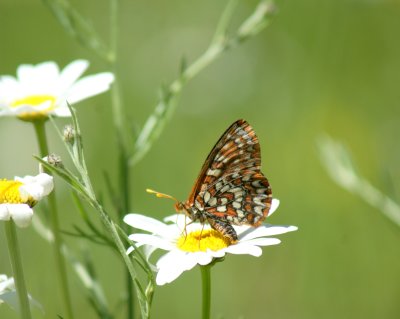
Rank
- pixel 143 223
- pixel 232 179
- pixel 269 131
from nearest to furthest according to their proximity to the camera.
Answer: pixel 143 223 < pixel 232 179 < pixel 269 131

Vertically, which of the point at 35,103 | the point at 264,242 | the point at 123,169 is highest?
the point at 35,103

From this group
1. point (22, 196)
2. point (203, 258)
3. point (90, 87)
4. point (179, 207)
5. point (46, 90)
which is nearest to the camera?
point (22, 196)

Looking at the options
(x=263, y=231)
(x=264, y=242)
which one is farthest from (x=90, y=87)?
(x=264, y=242)

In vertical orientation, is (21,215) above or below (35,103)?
below

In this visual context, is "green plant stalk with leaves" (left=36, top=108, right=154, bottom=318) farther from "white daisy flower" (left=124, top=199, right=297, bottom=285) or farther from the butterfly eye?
the butterfly eye

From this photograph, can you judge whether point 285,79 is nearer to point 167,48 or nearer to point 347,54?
point 347,54

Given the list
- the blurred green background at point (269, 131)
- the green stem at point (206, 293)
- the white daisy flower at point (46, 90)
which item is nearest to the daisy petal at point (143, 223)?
the green stem at point (206, 293)

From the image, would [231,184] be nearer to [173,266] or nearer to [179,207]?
[179,207]
